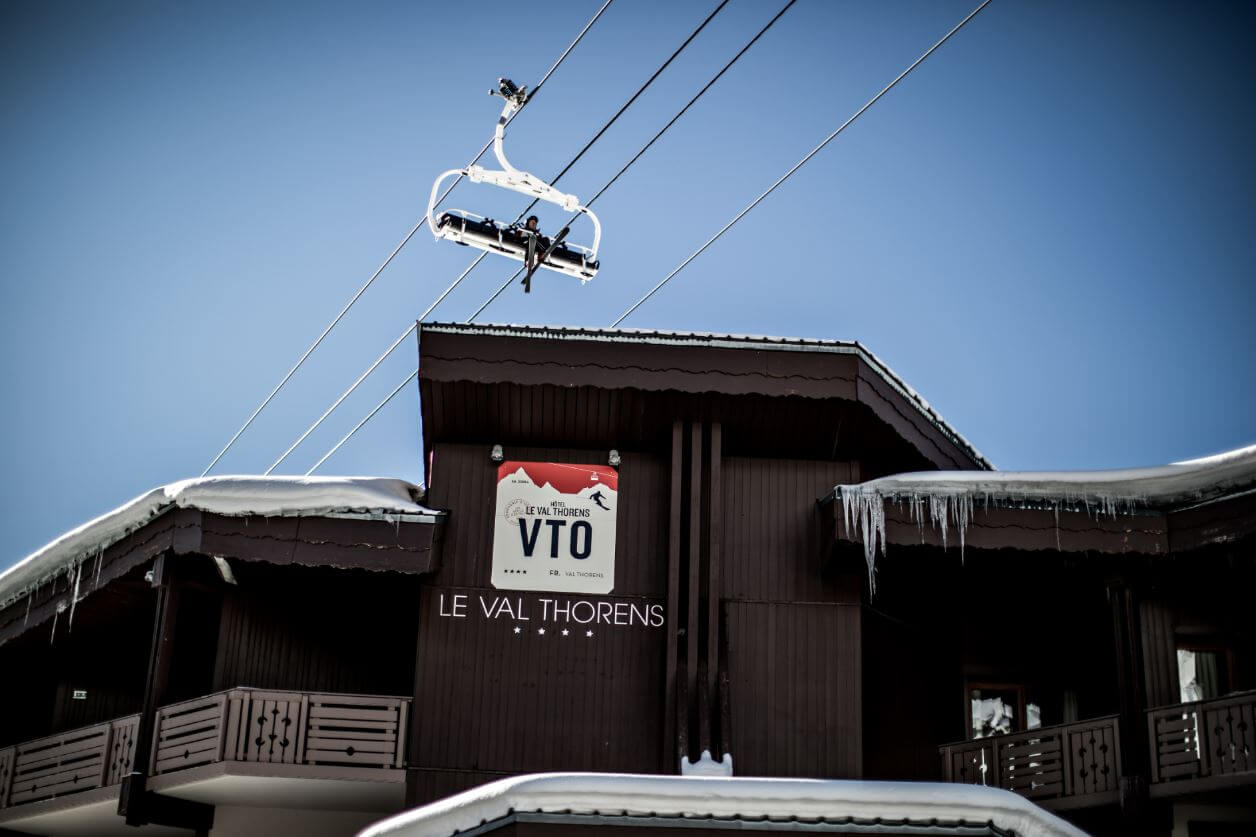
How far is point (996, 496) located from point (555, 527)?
561cm

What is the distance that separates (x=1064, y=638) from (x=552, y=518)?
7.45 m

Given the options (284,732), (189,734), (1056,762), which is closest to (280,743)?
(284,732)

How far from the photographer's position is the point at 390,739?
1964cm

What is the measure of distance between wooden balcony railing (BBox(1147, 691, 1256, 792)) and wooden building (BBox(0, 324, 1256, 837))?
0.21ft

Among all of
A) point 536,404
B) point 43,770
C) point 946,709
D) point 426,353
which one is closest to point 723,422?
point 536,404

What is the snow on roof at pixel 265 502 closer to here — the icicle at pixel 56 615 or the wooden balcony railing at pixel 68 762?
the icicle at pixel 56 615

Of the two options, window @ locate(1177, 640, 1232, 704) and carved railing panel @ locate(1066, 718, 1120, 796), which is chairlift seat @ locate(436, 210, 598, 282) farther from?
window @ locate(1177, 640, 1232, 704)

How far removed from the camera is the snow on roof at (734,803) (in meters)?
15.1

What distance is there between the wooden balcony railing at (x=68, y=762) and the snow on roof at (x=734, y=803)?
21.8 feet

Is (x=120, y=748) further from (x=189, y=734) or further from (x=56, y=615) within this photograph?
(x=56, y=615)

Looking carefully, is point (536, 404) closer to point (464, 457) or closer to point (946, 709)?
point (464, 457)

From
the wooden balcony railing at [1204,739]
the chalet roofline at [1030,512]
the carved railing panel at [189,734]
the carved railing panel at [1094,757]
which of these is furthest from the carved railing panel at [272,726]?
the wooden balcony railing at [1204,739]

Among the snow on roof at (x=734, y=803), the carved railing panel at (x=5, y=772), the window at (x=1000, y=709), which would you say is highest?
the window at (x=1000, y=709)

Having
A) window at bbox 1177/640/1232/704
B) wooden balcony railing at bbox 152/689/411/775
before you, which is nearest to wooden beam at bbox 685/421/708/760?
wooden balcony railing at bbox 152/689/411/775
